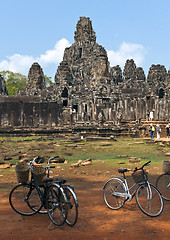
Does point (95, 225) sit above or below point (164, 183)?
below

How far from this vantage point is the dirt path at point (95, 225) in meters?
4.09

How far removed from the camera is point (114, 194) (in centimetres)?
553

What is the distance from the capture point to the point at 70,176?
31.0ft

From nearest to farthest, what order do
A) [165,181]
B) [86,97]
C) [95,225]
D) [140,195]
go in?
[95,225]
[140,195]
[165,181]
[86,97]

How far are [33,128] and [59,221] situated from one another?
27326 mm

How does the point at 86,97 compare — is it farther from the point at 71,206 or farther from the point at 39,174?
the point at 71,206

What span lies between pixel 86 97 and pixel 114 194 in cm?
4175

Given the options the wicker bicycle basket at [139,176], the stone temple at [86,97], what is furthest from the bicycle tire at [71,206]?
the stone temple at [86,97]

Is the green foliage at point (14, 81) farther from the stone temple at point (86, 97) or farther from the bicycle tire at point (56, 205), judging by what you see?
the bicycle tire at point (56, 205)

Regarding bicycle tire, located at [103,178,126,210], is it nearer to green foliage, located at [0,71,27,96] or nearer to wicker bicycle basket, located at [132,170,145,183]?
wicker bicycle basket, located at [132,170,145,183]

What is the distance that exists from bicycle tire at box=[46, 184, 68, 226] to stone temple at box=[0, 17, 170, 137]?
27402 millimetres

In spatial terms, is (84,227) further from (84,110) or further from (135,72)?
(135,72)

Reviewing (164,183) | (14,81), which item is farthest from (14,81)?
(164,183)

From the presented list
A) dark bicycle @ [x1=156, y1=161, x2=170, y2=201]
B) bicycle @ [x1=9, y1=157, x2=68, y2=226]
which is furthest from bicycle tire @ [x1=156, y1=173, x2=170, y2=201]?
bicycle @ [x1=9, y1=157, x2=68, y2=226]
